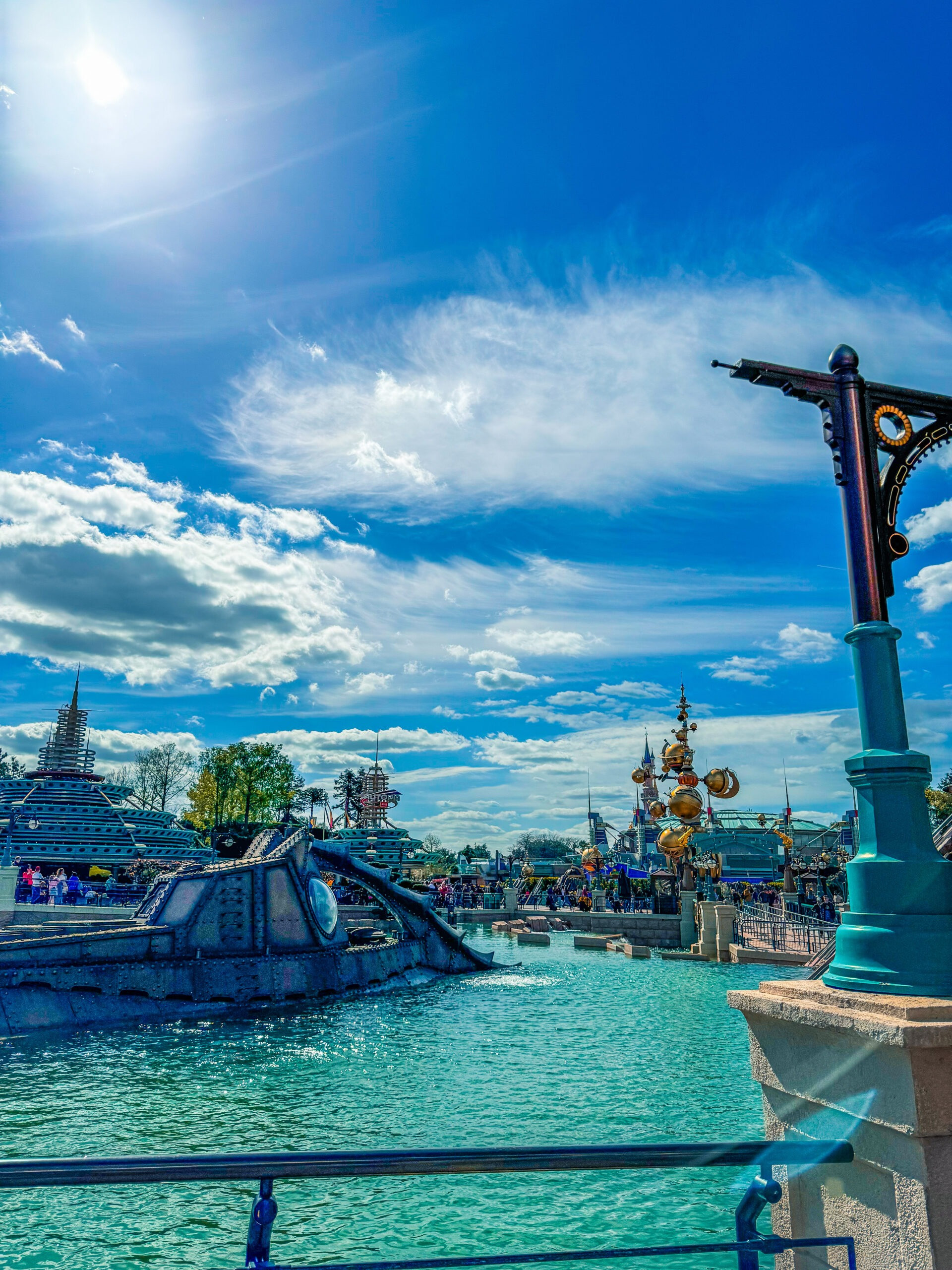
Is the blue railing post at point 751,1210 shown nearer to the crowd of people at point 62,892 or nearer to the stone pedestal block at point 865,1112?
the stone pedestal block at point 865,1112

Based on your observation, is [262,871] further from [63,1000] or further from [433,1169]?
[433,1169]

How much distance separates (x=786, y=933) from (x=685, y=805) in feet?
25.8

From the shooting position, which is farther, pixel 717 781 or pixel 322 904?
pixel 717 781

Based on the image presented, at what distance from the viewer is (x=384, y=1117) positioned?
11.2 metres

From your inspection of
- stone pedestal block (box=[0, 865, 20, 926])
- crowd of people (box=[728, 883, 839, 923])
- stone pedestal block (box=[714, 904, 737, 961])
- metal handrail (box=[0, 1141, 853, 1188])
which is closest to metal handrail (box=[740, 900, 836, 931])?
crowd of people (box=[728, 883, 839, 923])

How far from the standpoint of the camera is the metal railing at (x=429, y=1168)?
246 cm

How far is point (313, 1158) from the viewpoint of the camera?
2.58m

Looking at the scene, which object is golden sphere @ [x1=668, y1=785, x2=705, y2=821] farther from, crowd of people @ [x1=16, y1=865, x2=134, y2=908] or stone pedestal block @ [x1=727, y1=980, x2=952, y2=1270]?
stone pedestal block @ [x1=727, y1=980, x2=952, y2=1270]

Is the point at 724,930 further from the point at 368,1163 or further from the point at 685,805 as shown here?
the point at 368,1163

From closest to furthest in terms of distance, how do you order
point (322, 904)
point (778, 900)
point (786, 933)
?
point (322, 904) → point (786, 933) → point (778, 900)

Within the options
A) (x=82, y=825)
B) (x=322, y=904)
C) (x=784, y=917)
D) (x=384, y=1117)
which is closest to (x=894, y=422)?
(x=384, y=1117)

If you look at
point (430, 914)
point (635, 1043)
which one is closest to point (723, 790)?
point (430, 914)

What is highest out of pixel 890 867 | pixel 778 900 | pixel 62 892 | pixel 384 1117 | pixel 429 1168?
pixel 890 867

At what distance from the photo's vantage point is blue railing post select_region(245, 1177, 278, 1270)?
2506 millimetres
